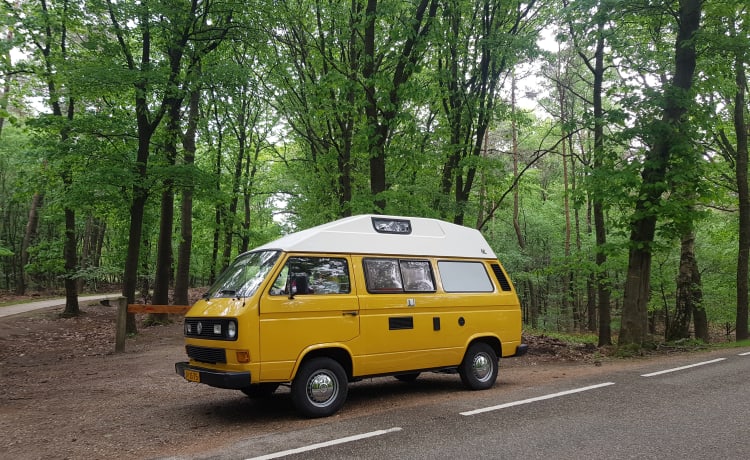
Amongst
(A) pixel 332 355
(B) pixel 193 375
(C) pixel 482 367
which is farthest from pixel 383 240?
(B) pixel 193 375

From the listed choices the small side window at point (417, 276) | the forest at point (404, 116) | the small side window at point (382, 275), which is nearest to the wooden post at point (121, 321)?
the forest at point (404, 116)

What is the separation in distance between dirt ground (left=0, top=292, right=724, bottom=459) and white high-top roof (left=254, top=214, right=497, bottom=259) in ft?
7.48

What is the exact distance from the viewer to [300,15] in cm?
1619

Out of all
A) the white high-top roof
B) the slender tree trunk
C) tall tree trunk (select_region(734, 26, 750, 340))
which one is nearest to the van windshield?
the white high-top roof

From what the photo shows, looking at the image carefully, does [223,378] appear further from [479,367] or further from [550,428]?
[479,367]

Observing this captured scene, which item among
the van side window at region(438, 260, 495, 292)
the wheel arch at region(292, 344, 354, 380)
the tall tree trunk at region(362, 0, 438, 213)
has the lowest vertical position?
the wheel arch at region(292, 344, 354, 380)

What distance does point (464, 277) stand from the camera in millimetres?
8367

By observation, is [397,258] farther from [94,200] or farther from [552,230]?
[552,230]

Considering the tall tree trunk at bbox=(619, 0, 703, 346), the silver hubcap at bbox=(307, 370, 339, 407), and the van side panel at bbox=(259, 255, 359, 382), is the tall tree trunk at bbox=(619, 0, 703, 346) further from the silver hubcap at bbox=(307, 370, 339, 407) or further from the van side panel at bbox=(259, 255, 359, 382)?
the silver hubcap at bbox=(307, 370, 339, 407)

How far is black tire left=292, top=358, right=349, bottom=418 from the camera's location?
20.5 ft

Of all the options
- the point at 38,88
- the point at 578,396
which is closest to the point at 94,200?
the point at 38,88

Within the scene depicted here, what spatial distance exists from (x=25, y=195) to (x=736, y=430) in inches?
702

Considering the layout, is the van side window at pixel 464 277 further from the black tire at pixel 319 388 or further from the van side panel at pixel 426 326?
the black tire at pixel 319 388

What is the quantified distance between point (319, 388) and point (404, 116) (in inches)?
306
